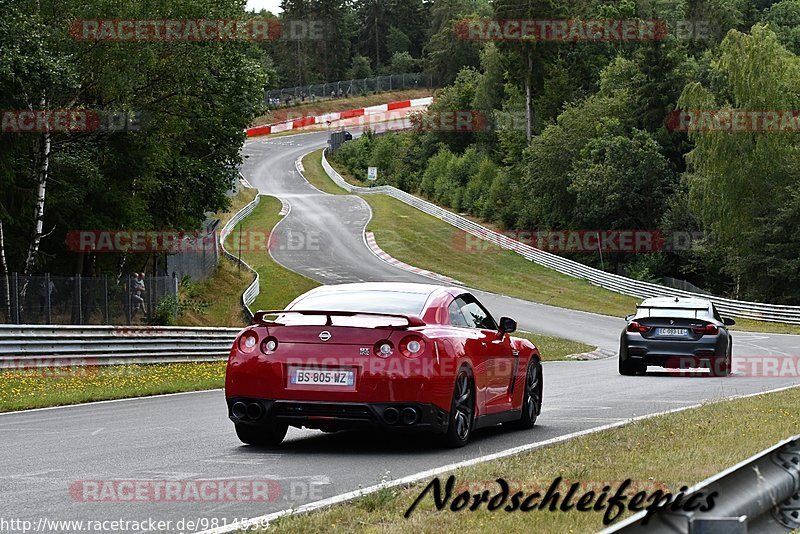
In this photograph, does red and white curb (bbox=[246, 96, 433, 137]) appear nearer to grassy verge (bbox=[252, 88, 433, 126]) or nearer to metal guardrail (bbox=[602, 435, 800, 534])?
grassy verge (bbox=[252, 88, 433, 126])

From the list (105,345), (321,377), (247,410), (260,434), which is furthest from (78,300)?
(321,377)

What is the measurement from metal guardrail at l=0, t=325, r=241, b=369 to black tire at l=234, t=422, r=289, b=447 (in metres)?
13.2

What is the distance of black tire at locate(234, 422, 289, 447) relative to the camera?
11.0 metres

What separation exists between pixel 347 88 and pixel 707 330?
121 m

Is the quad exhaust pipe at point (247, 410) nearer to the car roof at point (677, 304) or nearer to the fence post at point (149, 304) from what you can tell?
the car roof at point (677, 304)

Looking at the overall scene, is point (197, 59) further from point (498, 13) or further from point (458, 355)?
point (498, 13)

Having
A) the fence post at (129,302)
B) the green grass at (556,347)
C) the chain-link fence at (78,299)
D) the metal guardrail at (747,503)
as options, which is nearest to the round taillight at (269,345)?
the metal guardrail at (747,503)

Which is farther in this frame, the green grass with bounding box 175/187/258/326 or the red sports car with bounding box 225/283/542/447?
the green grass with bounding box 175/187/258/326

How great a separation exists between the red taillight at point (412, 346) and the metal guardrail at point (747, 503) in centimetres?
423

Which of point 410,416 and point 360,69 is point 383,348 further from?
point 360,69

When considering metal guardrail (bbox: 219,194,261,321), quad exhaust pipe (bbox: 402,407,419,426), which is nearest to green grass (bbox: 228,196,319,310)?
metal guardrail (bbox: 219,194,261,321)

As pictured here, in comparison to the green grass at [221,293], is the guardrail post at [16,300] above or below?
above

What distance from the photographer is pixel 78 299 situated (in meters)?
29.3

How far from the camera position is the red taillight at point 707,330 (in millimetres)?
23438
